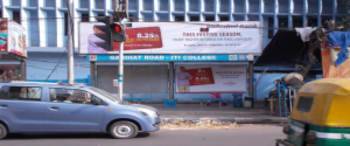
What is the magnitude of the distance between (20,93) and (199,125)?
560 cm

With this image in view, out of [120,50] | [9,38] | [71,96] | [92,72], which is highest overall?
[9,38]

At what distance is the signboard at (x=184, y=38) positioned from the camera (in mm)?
13852

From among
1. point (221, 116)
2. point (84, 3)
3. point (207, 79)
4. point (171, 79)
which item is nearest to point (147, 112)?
point (221, 116)

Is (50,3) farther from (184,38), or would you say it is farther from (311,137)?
(311,137)

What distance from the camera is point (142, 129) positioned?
7.66m

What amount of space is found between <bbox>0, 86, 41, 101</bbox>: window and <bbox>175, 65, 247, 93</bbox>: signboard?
27.6 feet

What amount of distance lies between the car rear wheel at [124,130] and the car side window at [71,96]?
0.86 meters

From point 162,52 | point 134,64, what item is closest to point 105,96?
point 162,52

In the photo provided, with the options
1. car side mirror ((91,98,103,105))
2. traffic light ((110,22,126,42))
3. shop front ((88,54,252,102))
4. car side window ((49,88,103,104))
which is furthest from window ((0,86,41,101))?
shop front ((88,54,252,102))

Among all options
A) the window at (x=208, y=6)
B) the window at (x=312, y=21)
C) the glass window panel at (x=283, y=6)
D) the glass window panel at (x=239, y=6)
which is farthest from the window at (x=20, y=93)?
the window at (x=312, y=21)

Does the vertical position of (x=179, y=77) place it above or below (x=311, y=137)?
above

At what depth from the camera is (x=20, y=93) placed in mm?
7570

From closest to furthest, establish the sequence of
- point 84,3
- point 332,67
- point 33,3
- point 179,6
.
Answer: point 332,67 → point 33,3 → point 84,3 → point 179,6

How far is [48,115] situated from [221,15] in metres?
17.6
